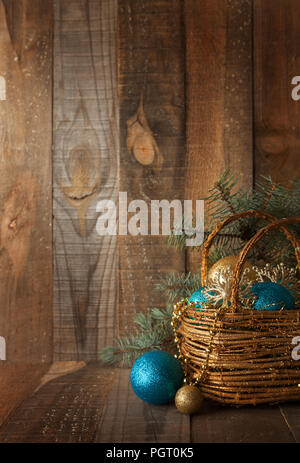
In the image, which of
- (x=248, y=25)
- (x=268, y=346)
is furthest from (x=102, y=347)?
(x=248, y=25)

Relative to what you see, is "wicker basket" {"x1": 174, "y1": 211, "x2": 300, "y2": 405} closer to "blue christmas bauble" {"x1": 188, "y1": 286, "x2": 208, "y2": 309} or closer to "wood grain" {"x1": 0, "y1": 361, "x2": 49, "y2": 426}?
"blue christmas bauble" {"x1": 188, "y1": 286, "x2": 208, "y2": 309}

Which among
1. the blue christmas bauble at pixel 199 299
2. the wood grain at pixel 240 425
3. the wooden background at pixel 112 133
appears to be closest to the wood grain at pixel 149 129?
the wooden background at pixel 112 133

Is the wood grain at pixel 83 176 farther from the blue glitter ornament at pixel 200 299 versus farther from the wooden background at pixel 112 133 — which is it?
the blue glitter ornament at pixel 200 299

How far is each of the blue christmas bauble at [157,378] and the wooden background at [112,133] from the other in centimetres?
39

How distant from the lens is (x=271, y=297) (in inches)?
38.0

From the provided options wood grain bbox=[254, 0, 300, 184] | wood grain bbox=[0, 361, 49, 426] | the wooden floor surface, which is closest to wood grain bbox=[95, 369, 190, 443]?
the wooden floor surface

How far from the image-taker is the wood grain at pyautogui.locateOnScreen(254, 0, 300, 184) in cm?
138

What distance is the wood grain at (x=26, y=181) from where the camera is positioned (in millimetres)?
1406

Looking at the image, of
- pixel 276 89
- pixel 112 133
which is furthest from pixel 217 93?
pixel 112 133

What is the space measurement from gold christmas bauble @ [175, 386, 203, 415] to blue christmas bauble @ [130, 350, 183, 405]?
4 centimetres

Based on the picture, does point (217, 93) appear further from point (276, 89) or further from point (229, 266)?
point (229, 266)

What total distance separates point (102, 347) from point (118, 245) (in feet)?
1.01

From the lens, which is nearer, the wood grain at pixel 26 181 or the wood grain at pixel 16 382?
the wood grain at pixel 16 382

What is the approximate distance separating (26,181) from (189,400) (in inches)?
31.7
